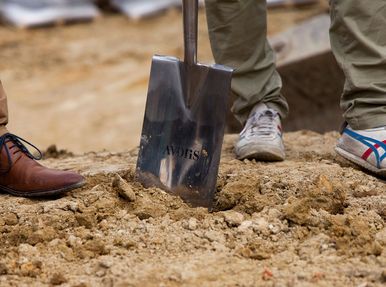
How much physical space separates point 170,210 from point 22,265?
51 centimetres

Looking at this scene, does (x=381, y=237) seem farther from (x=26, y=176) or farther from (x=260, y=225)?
(x=26, y=176)

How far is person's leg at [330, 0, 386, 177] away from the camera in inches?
109

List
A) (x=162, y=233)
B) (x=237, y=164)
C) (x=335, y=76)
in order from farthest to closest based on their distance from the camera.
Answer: (x=335, y=76) < (x=237, y=164) < (x=162, y=233)

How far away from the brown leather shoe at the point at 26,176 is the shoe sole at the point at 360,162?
2.98 ft

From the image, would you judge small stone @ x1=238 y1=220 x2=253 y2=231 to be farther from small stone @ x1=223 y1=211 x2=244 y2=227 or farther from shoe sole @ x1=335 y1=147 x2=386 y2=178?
shoe sole @ x1=335 y1=147 x2=386 y2=178

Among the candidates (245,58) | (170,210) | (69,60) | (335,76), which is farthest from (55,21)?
(170,210)

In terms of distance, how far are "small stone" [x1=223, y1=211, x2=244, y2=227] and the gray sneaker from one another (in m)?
6.76

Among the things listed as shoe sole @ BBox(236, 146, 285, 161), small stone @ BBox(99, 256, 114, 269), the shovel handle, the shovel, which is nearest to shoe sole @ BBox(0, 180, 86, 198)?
the shovel

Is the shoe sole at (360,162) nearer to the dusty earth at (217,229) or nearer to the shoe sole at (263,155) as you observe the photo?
the dusty earth at (217,229)

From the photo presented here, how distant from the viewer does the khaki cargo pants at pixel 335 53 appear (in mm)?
2787

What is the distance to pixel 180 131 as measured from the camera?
2715 millimetres

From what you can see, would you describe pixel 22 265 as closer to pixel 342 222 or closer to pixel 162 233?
pixel 162 233

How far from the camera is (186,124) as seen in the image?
2.72m

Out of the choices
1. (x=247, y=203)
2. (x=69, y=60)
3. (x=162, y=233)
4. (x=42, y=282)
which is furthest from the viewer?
(x=69, y=60)
